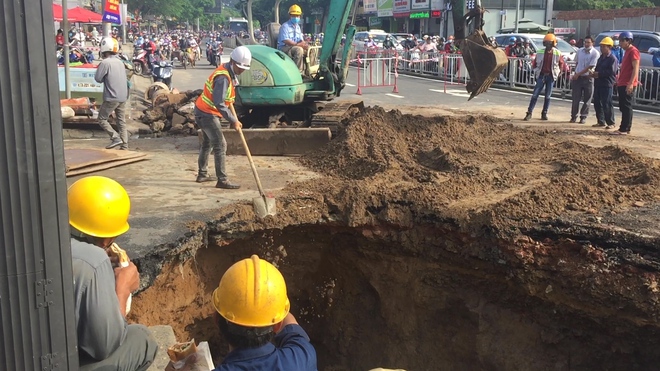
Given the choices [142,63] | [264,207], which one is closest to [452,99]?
[264,207]

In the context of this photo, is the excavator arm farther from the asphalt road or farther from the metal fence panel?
the metal fence panel

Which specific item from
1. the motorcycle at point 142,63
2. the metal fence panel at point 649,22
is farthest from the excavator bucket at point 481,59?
the metal fence panel at point 649,22

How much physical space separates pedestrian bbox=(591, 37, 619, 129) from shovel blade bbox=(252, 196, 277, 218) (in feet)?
26.4

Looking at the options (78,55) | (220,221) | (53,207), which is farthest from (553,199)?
(78,55)

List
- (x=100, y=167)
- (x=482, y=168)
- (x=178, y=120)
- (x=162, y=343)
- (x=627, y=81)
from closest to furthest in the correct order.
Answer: (x=162, y=343)
(x=482, y=168)
(x=100, y=167)
(x=627, y=81)
(x=178, y=120)

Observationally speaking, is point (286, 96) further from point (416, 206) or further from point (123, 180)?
point (416, 206)

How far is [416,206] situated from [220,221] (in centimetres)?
199

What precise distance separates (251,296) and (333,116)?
7.58 meters

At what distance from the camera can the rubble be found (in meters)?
11.9

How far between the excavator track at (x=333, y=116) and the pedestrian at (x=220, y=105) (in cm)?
244

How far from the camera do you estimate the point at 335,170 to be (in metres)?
8.20

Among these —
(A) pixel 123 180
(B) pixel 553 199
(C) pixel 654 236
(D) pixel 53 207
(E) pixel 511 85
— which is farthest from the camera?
(E) pixel 511 85

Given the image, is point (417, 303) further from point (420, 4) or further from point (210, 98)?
point (420, 4)

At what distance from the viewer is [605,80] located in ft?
38.1
